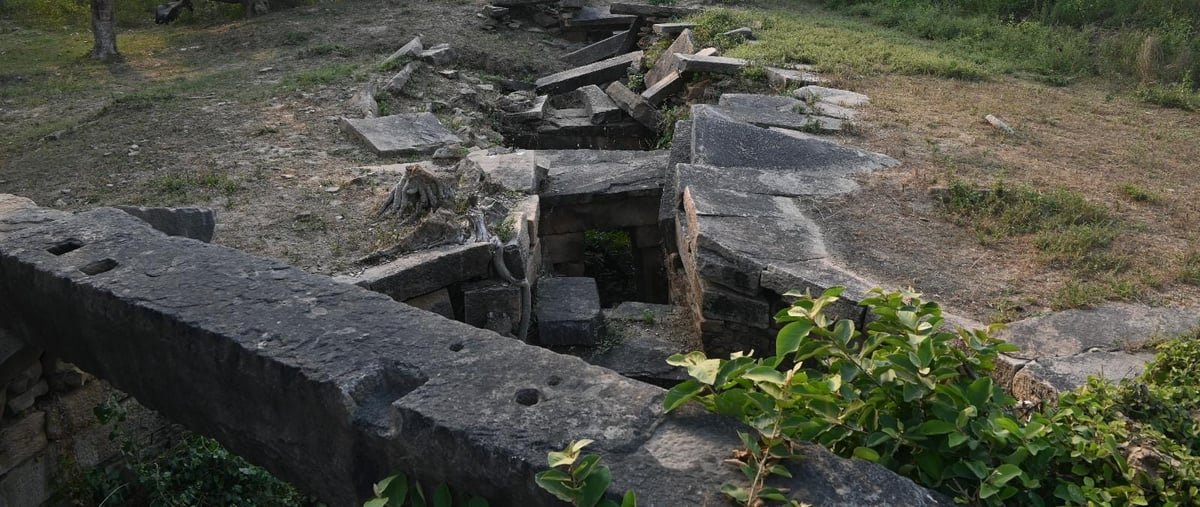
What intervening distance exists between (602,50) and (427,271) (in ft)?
24.5

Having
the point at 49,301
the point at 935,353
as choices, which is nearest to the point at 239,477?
the point at 49,301

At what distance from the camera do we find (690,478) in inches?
75.5

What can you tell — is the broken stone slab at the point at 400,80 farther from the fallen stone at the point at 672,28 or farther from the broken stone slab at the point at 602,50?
the fallen stone at the point at 672,28

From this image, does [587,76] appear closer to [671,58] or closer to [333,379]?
[671,58]

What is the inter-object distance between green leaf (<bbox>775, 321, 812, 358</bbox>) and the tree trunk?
1074 cm

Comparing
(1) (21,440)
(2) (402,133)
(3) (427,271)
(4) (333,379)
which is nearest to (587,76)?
(2) (402,133)

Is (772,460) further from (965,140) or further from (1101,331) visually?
(965,140)

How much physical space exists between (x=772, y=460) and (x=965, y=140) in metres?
4.85

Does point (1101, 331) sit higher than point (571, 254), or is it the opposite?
point (1101, 331)

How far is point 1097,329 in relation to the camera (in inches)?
140

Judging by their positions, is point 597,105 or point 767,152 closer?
point 767,152

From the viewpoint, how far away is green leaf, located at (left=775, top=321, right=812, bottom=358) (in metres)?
2.11

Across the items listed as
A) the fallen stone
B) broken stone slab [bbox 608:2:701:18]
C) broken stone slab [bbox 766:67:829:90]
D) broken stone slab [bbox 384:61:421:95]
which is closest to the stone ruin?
broken stone slab [bbox 766:67:829:90]

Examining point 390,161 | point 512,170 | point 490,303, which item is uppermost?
point 512,170
